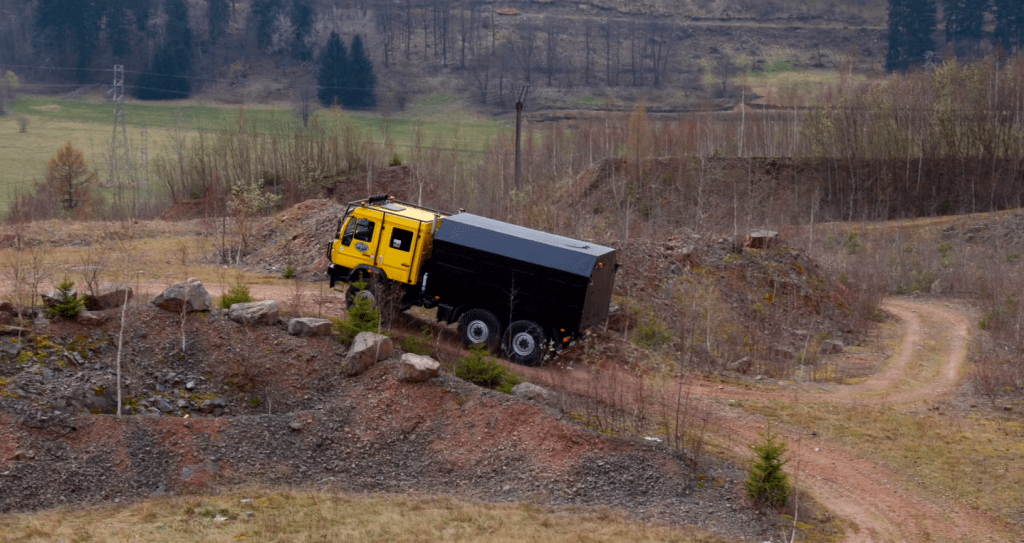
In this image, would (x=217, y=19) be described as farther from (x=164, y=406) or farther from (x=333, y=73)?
(x=164, y=406)

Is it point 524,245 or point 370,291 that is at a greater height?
point 524,245

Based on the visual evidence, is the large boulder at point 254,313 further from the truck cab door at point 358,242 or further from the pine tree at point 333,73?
the pine tree at point 333,73

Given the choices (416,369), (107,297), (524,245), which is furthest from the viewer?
(524,245)

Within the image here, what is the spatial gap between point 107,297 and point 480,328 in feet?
27.5

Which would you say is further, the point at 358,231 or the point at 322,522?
the point at 358,231

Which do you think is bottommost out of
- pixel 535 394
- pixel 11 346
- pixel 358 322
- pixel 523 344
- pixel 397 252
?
pixel 535 394

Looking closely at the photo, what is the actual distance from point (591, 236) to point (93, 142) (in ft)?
216

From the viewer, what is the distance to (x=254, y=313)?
20.4 meters

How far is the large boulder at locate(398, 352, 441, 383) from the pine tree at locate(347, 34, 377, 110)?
9153cm

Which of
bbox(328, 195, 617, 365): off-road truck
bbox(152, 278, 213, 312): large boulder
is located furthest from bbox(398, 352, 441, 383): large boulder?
bbox(152, 278, 213, 312): large boulder

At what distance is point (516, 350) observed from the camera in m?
22.3

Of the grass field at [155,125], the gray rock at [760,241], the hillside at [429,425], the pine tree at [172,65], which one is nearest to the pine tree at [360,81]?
the grass field at [155,125]

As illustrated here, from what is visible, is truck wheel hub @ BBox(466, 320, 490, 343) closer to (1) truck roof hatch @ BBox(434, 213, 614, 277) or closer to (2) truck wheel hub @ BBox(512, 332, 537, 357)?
(2) truck wheel hub @ BBox(512, 332, 537, 357)

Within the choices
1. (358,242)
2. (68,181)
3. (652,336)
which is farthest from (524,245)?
(68,181)
